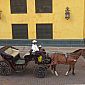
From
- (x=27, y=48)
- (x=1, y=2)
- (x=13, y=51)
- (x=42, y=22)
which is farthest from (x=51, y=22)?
(x=13, y=51)

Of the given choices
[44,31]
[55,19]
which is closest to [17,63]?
[44,31]

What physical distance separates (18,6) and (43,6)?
5.21ft

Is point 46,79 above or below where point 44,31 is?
below

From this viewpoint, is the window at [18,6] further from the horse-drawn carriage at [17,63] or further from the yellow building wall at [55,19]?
the horse-drawn carriage at [17,63]

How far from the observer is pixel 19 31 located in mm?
15852

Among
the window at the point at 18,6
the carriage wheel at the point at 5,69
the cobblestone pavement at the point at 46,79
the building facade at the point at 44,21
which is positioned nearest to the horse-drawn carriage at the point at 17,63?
the carriage wheel at the point at 5,69

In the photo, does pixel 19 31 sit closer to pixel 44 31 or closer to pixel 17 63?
pixel 44 31

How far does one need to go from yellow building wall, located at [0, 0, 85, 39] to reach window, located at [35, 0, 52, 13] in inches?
9.2

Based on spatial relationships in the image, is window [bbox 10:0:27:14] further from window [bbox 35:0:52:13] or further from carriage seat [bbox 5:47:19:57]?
carriage seat [bbox 5:47:19:57]

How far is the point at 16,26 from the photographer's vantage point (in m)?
15.8

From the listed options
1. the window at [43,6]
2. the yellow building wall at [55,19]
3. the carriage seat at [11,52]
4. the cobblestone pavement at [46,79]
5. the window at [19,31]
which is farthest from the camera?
the window at [19,31]

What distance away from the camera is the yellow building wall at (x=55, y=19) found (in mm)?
15227

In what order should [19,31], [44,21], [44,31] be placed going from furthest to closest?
1. [19,31]
2. [44,31]
3. [44,21]

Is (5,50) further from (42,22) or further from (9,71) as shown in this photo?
(42,22)
